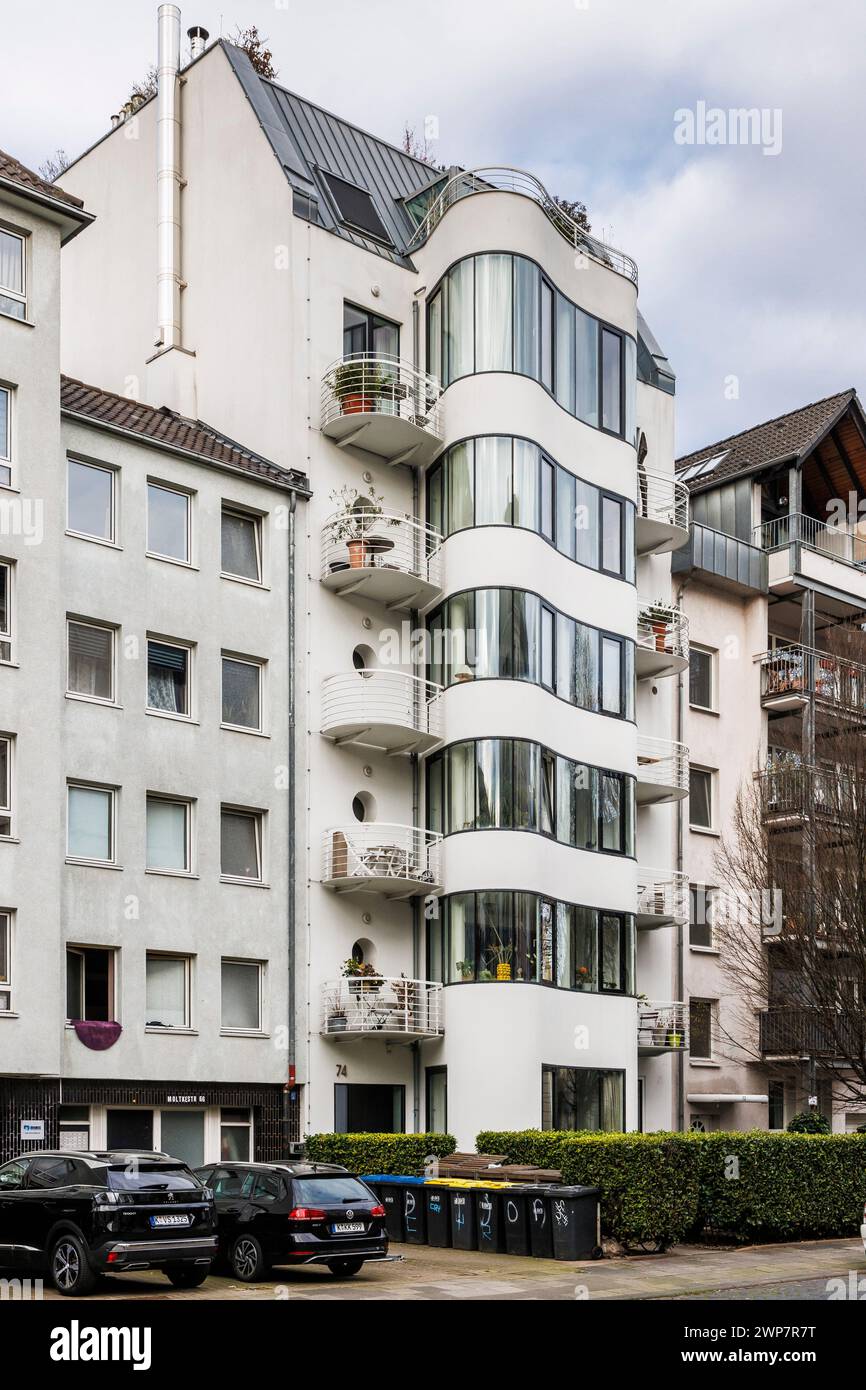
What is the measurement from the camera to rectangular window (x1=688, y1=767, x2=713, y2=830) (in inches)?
1534

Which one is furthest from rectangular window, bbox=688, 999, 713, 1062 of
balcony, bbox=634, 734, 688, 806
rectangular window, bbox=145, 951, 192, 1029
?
rectangular window, bbox=145, 951, 192, 1029

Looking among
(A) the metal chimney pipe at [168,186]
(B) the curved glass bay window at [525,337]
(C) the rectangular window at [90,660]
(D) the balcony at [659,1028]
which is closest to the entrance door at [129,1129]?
(C) the rectangular window at [90,660]

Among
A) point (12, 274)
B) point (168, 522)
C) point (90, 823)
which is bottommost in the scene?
point (90, 823)

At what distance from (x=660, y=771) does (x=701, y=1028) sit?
6.14 m

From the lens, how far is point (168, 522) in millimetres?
29734

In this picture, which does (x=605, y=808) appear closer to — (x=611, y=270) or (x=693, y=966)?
(x=693, y=966)

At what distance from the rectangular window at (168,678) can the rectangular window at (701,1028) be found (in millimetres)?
14513

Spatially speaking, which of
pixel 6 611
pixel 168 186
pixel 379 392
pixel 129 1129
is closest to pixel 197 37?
pixel 168 186

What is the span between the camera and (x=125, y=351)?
3712 centimetres

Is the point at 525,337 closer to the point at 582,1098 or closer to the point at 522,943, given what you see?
the point at 522,943

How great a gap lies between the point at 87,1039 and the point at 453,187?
60.4 ft

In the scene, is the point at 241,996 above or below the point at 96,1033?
above

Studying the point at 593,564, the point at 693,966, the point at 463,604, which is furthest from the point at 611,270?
the point at 693,966
